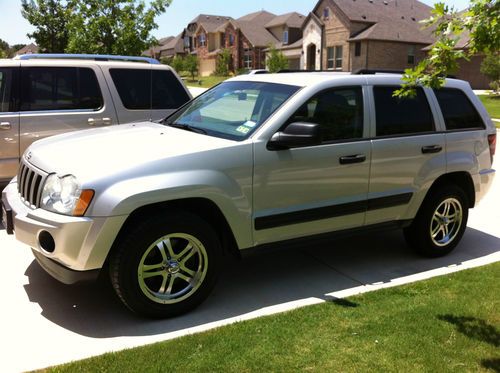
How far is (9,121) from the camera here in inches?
239

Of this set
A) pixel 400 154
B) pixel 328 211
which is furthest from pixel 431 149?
pixel 328 211

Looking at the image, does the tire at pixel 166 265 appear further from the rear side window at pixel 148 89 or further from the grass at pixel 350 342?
the rear side window at pixel 148 89

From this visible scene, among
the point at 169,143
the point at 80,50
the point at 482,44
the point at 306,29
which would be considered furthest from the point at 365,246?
the point at 306,29

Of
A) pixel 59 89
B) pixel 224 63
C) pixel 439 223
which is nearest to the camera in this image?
pixel 439 223

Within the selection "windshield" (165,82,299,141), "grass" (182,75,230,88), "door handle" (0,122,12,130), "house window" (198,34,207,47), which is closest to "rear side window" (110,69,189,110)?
"door handle" (0,122,12,130)

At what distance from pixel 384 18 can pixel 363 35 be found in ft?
13.5

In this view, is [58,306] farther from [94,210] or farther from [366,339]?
[366,339]

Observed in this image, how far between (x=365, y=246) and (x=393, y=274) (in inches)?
32.3

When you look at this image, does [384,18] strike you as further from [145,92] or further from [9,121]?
[9,121]

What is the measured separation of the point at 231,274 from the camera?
16.1 ft

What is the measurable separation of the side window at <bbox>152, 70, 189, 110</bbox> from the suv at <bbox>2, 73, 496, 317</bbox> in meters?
1.92

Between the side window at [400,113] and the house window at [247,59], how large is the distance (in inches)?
2276

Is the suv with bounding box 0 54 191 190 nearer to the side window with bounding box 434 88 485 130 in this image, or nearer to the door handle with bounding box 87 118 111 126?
the door handle with bounding box 87 118 111 126

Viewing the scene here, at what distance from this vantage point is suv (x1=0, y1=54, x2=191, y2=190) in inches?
241
